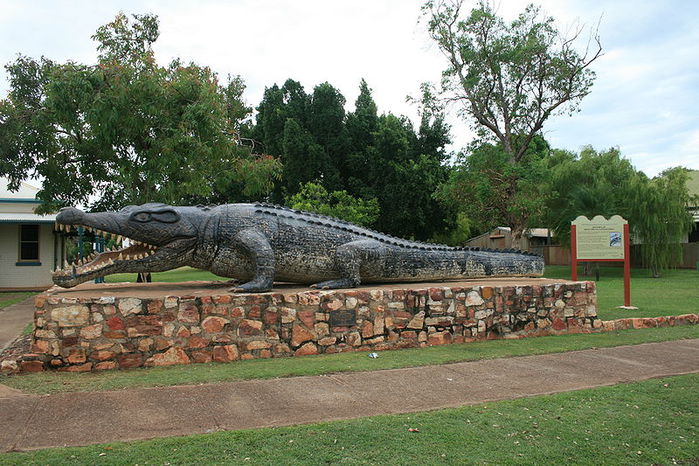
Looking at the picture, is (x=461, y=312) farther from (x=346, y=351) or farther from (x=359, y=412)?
(x=359, y=412)

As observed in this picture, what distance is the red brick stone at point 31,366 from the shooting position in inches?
206

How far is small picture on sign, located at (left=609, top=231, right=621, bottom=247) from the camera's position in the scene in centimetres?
945

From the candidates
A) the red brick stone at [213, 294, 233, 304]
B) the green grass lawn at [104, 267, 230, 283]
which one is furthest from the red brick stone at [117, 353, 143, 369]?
the green grass lawn at [104, 267, 230, 283]

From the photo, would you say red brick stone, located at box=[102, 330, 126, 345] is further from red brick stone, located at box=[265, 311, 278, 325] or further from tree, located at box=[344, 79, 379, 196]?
tree, located at box=[344, 79, 379, 196]

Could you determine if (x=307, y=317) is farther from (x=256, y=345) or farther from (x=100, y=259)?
(x=100, y=259)

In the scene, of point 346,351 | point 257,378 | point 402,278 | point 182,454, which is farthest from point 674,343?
point 182,454

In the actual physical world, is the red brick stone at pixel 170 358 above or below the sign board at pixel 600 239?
below

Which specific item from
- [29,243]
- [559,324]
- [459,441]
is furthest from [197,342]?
[29,243]

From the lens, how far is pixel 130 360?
18.3ft

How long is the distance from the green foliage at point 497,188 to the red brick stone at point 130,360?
654 inches

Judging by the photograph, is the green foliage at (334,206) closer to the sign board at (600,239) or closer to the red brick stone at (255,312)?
the sign board at (600,239)

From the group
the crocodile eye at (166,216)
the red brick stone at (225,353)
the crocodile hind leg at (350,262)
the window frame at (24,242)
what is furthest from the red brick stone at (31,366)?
the window frame at (24,242)

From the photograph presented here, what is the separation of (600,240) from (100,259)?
837cm

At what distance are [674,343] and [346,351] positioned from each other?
14.8ft
